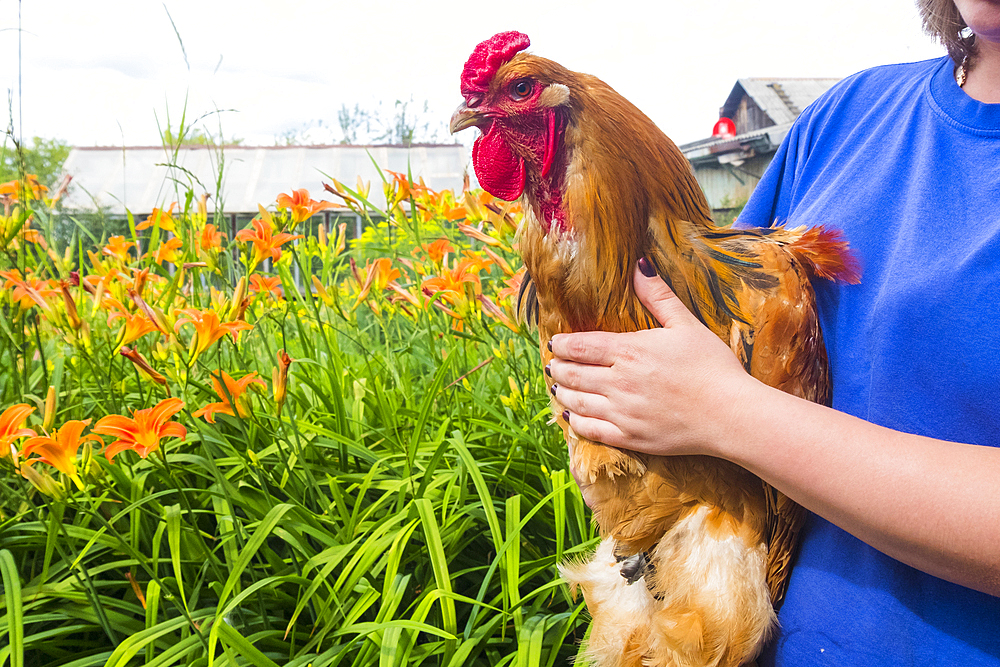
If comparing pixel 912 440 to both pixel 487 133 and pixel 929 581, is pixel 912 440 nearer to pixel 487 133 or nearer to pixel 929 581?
pixel 929 581

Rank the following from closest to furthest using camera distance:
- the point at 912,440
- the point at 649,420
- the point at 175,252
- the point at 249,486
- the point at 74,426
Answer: the point at 912,440, the point at 649,420, the point at 74,426, the point at 249,486, the point at 175,252

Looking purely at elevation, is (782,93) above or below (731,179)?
above

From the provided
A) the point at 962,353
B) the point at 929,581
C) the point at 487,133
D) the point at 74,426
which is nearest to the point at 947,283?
the point at 962,353

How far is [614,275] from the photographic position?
0.75 m

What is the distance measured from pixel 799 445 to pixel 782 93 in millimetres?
14248

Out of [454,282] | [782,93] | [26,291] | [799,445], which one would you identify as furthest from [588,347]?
[782,93]

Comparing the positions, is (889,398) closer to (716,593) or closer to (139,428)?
(716,593)

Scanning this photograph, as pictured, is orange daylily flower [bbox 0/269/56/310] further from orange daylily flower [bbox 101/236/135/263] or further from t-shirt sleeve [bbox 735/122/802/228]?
t-shirt sleeve [bbox 735/122/802/228]

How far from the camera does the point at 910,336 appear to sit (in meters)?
0.64

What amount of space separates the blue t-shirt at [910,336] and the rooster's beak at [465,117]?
0.48 metres

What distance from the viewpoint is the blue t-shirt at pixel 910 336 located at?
0.61 m

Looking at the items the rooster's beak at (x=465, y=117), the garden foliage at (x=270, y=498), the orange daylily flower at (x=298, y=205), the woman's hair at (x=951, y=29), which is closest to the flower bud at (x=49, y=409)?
the garden foliage at (x=270, y=498)

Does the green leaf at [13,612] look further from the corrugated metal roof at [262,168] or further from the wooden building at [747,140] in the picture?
the corrugated metal roof at [262,168]

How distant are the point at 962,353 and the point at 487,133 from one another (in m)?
0.63
